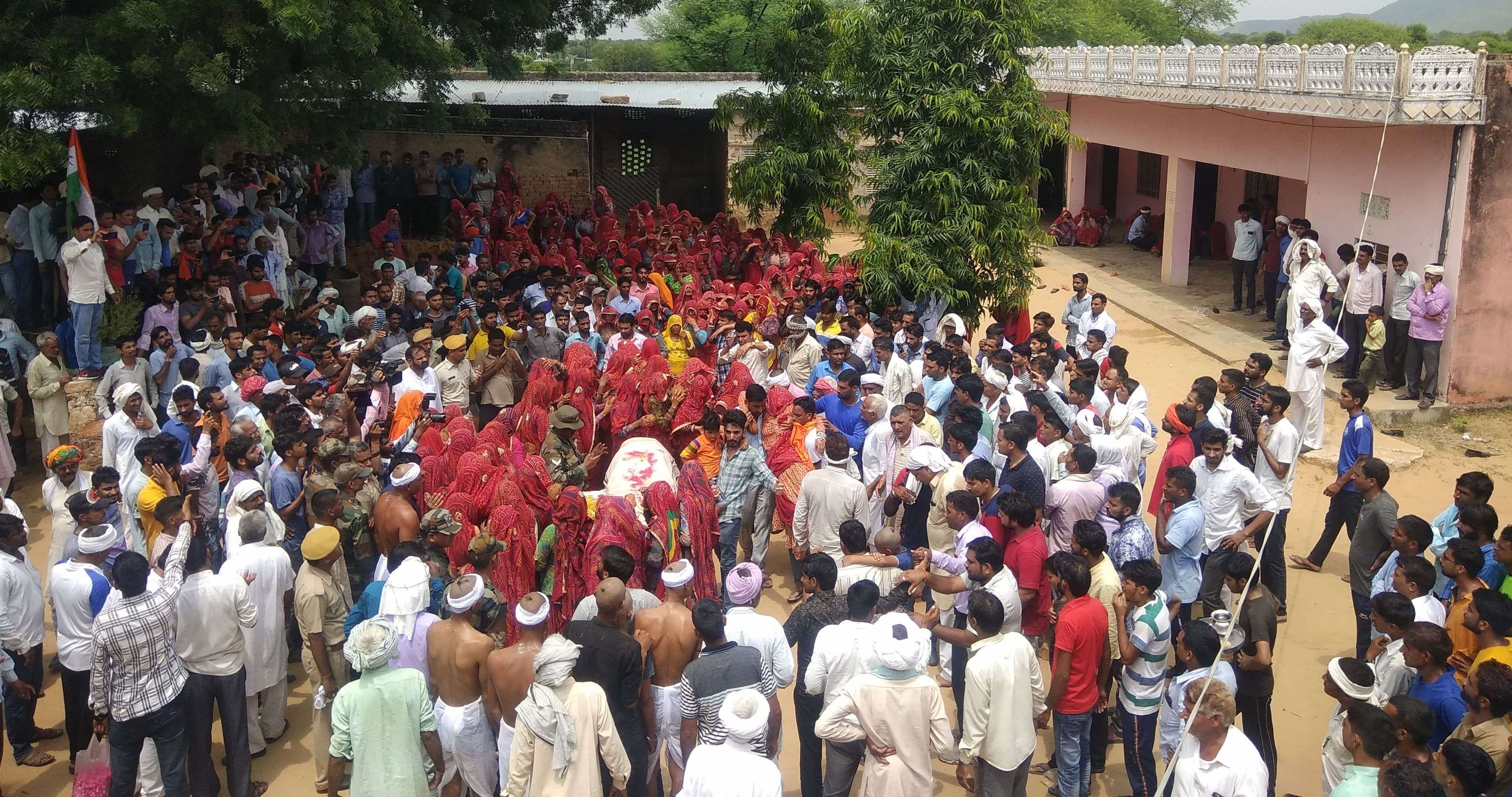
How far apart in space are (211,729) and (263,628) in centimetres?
53

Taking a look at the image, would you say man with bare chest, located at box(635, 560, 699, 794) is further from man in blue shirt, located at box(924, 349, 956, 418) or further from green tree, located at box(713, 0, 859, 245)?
green tree, located at box(713, 0, 859, 245)

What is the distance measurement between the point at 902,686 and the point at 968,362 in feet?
13.4

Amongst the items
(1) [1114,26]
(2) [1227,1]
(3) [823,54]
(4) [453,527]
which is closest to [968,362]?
(4) [453,527]

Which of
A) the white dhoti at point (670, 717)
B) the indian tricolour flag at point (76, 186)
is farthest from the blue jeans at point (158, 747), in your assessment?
the indian tricolour flag at point (76, 186)

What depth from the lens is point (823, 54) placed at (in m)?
14.7

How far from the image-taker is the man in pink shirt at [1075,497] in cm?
673

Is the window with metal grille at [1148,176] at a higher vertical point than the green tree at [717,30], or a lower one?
lower

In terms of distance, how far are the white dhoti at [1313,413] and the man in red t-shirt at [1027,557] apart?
4.20 metres

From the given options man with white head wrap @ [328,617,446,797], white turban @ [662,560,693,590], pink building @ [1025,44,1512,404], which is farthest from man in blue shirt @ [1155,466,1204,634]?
man with white head wrap @ [328,617,446,797]

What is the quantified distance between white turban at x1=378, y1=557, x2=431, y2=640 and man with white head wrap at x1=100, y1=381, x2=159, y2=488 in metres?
2.93

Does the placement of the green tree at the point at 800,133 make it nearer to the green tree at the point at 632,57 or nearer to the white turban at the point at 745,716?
the white turban at the point at 745,716

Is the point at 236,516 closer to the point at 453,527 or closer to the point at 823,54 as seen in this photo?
the point at 453,527

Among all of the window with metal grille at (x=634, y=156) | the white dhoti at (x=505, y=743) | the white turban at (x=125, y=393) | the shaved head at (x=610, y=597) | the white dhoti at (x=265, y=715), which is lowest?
the white dhoti at (x=265, y=715)

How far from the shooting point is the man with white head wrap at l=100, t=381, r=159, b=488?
766cm
